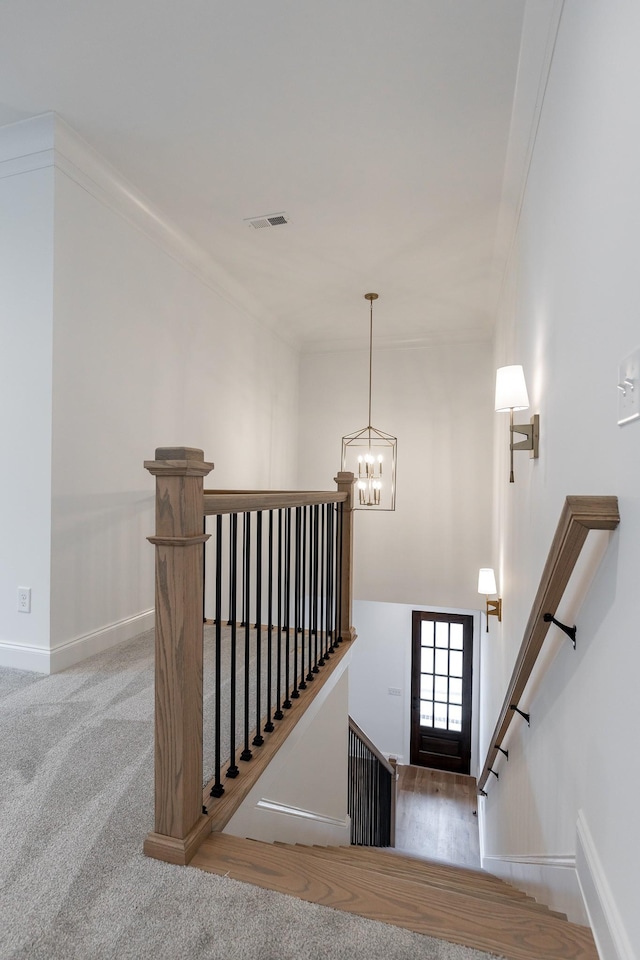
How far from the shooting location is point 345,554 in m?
3.32

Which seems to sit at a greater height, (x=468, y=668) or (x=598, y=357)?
(x=598, y=357)

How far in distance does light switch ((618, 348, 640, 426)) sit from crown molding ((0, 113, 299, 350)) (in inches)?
111

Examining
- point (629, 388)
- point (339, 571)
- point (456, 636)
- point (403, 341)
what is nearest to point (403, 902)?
point (629, 388)

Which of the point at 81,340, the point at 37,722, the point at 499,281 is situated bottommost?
the point at 37,722

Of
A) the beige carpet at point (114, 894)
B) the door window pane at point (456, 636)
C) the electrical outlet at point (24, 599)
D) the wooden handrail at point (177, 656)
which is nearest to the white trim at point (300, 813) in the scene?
the beige carpet at point (114, 894)

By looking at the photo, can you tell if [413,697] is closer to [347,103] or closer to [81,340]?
[81,340]

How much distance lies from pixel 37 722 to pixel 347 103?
9.99ft

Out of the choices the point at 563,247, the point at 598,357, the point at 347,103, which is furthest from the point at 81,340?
the point at 598,357

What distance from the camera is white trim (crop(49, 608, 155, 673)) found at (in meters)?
2.72

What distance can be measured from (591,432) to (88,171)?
2.87 m

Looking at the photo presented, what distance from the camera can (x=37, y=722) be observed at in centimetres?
215

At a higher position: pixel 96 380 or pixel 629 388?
pixel 96 380

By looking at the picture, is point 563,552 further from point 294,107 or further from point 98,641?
point 98,641

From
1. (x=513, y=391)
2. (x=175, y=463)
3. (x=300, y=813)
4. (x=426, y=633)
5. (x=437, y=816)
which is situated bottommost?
(x=437, y=816)
